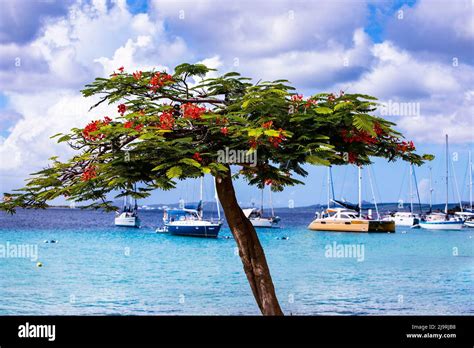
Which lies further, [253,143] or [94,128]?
[94,128]

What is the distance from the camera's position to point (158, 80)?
9.11 metres

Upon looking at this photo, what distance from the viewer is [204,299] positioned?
26.9 meters

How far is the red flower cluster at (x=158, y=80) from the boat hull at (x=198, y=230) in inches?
1800

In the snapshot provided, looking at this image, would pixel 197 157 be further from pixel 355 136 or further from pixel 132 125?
pixel 355 136

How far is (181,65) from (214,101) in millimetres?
777

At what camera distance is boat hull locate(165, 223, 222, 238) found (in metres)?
54.7

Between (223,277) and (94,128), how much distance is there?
2688 centimetres

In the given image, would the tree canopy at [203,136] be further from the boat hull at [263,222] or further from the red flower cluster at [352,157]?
the boat hull at [263,222]

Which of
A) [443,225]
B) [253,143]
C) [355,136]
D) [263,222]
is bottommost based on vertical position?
[443,225]

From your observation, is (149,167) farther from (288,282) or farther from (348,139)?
(288,282)

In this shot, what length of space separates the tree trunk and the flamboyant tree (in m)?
0.86
